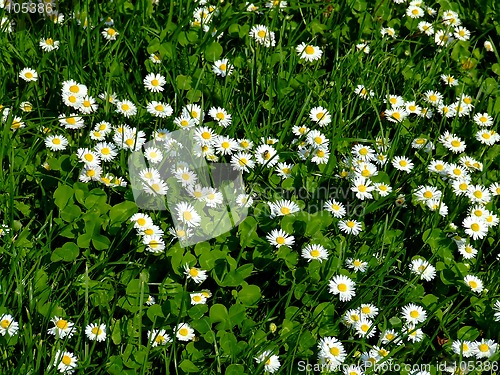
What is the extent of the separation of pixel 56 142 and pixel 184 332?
36.9 inches

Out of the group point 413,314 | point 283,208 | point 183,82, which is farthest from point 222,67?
point 413,314

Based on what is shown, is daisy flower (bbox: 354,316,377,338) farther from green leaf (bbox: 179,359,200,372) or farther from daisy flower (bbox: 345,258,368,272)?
green leaf (bbox: 179,359,200,372)

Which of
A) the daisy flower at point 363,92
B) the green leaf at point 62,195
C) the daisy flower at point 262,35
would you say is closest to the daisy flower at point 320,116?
the daisy flower at point 363,92

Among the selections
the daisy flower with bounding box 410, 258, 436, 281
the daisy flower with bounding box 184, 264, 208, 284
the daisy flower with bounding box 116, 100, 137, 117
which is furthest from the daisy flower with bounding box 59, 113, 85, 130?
the daisy flower with bounding box 410, 258, 436, 281

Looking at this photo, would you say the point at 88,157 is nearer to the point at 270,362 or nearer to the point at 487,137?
the point at 270,362

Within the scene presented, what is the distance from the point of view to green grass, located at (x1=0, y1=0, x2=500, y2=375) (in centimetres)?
236

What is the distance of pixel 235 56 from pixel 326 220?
3.40 feet

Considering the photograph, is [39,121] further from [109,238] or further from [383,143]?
[383,143]

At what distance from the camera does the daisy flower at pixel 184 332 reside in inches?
92.3

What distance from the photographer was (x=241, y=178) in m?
2.82

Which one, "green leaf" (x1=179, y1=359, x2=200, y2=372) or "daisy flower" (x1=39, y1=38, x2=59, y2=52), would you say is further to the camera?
"daisy flower" (x1=39, y1=38, x2=59, y2=52)

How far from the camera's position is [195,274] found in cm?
244

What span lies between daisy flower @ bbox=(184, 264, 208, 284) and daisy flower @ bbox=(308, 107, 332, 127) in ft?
2.92

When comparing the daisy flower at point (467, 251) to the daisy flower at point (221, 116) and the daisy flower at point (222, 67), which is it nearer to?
the daisy flower at point (221, 116)
